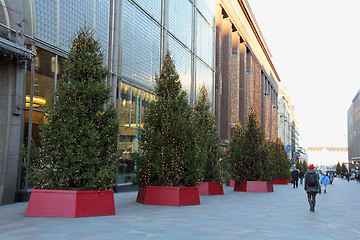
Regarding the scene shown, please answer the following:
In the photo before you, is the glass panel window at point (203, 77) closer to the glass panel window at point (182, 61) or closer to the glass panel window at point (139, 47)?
the glass panel window at point (182, 61)

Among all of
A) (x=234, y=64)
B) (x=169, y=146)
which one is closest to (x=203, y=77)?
(x=234, y=64)

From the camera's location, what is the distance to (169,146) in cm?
1464

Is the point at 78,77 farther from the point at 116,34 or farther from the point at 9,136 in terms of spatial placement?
the point at 116,34

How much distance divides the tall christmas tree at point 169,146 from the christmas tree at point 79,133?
329cm

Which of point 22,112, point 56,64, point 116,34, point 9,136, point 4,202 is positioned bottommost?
point 4,202

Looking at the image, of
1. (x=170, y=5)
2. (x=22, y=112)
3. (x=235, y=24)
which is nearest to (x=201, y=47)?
(x=170, y=5)

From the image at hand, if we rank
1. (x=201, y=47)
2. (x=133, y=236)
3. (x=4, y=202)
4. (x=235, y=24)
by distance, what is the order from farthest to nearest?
(x=235, y=24)
(x=201, y=47)
(x=4, y=202)
(x=133, y=236)

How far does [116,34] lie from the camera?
21.4m

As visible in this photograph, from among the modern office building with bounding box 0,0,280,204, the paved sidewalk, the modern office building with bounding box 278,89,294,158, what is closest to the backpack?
the paved sidewalk

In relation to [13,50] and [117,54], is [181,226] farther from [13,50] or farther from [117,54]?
[117,54]

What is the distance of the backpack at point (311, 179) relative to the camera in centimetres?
1325

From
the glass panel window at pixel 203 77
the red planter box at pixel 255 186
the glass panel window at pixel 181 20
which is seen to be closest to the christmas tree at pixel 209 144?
the red planter box at pixel 255 186

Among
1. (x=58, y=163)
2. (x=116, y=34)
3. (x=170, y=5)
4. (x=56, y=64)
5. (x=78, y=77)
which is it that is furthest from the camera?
(x=170, y=5)

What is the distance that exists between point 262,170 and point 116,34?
1204 cm
